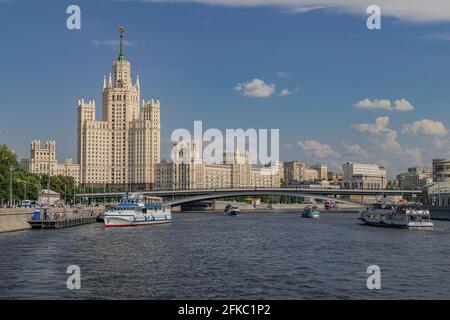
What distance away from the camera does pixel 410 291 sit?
32500 mm

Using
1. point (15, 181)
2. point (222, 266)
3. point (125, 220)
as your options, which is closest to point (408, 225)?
point (125, 220)

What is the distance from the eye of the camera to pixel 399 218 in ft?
278

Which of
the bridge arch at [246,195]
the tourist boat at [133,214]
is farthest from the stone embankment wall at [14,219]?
the bridge arch at [246,195]

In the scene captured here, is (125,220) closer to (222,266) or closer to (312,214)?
(222,266)

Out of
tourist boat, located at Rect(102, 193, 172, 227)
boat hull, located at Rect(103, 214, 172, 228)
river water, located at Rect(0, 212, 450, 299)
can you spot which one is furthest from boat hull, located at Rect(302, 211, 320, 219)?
river water, located at Rect(0, 212, 450, 299)

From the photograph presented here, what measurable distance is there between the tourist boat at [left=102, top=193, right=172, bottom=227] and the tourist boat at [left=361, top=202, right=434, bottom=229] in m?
30.8

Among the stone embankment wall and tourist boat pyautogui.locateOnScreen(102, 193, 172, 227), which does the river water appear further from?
tourist boat pyautogui.locateOnScreen(102, 193, 172, 227)

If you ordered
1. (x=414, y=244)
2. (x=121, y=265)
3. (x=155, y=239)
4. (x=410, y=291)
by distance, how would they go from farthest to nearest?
(x=155, y=239)
(x=414, y=244)
(x=121, y=265)
(x=410, y=291)

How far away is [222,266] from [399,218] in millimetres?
49169

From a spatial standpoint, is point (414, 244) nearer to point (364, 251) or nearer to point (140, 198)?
point (364, 251)

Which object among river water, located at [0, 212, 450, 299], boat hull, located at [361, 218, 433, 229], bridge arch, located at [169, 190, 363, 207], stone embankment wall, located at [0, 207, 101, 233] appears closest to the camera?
river water, located at [0, 212, 450, 299]

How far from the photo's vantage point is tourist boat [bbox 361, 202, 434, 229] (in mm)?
82188
